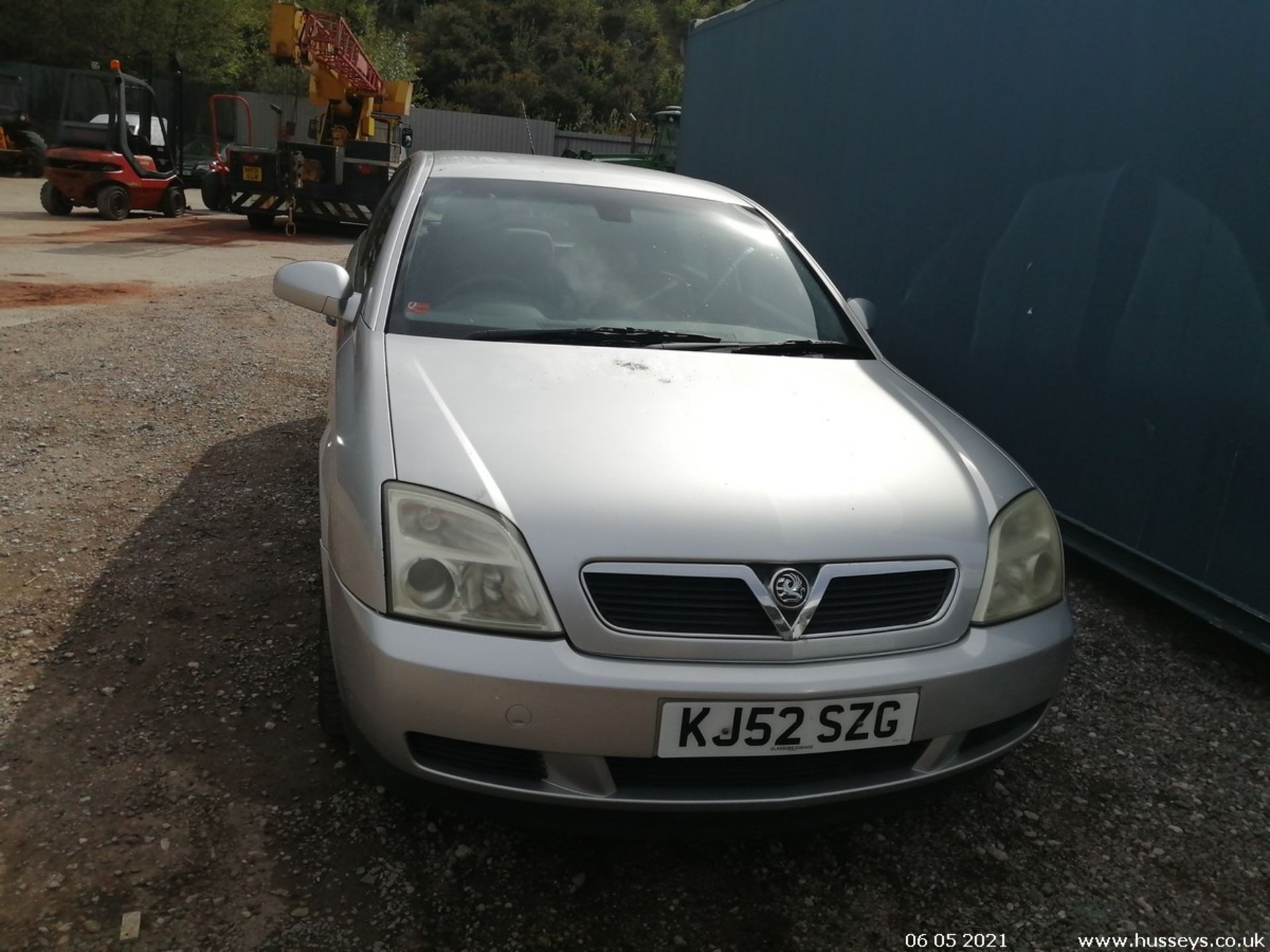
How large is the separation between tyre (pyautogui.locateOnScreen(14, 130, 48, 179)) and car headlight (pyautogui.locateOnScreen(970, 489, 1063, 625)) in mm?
24242

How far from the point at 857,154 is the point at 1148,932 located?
4.66 meters

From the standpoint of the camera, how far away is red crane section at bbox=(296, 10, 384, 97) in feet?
47.9

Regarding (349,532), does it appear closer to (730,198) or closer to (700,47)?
(730,198)

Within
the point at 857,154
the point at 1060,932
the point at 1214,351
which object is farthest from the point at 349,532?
the point at 857,154

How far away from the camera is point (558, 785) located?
1.77 m

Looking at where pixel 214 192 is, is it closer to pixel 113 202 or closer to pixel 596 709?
pixel 113 202

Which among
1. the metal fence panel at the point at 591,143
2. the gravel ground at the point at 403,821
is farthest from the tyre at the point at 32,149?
the gravel ground at the point at 403,821

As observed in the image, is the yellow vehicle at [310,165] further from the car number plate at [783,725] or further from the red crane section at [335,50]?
the car number plate at [783,725]

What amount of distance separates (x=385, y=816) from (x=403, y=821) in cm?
5

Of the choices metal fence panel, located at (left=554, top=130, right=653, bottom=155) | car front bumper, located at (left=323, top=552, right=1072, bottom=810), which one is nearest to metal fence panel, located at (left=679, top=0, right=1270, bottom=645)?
car front bumper, located at (left=323, top=552, right=1072, bottom=810)

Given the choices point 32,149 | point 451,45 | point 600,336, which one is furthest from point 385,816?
point 451,45

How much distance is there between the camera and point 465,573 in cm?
178

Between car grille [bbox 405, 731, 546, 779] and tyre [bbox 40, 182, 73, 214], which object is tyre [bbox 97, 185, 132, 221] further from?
car grille [bbox 405, 731, 546, 779]

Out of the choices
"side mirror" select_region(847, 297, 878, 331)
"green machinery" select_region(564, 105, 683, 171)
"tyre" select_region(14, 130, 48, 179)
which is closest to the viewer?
"side mirror" select_region(847, 297, 878, 331)
